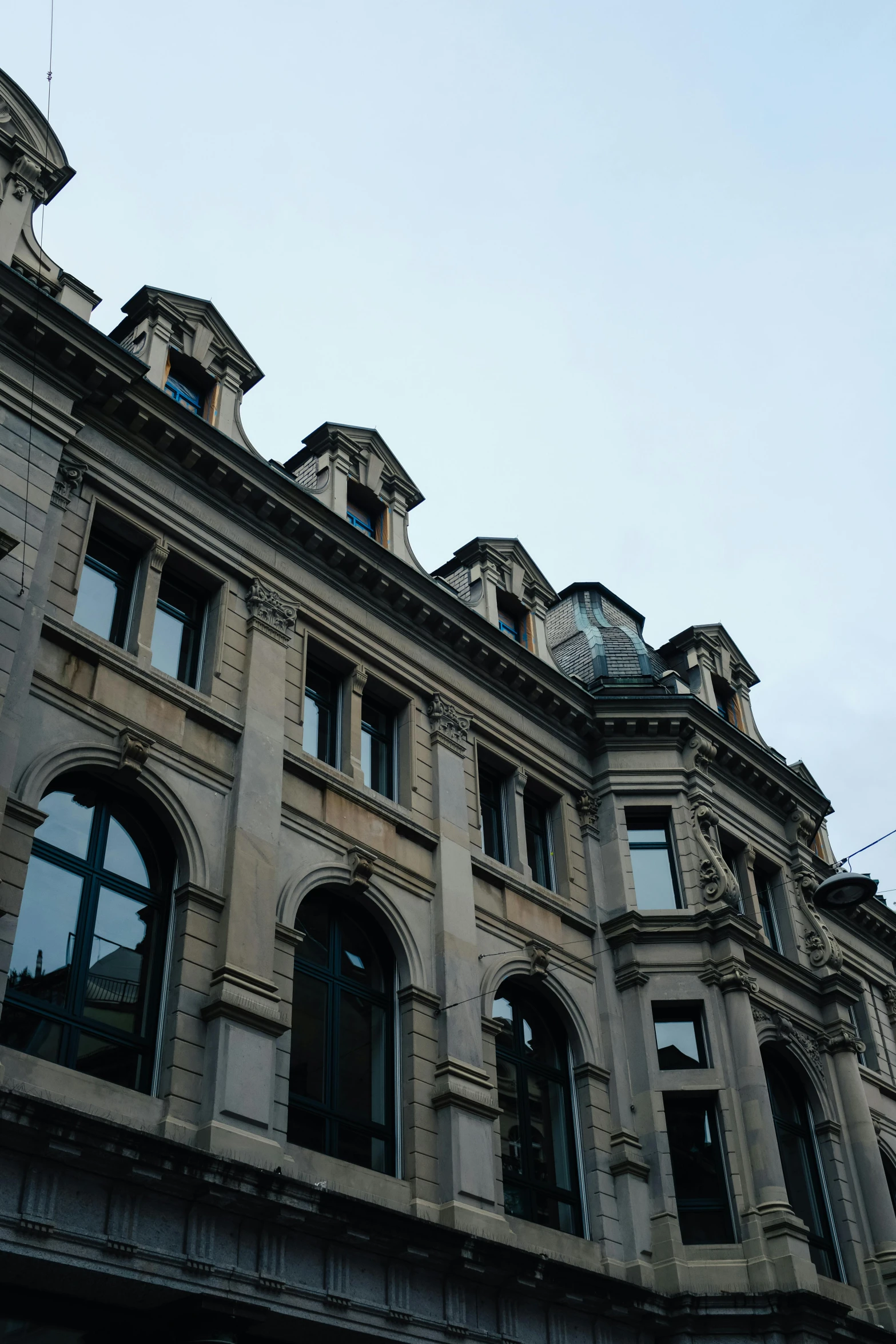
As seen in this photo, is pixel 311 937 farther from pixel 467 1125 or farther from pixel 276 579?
pixel 276 579

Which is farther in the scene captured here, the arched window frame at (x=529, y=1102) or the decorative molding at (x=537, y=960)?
the decorative molding at (x=537, y=960)

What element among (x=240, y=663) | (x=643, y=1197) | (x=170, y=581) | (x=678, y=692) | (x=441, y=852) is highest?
(x=678, y=692)

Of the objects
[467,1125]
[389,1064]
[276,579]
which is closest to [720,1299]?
[467,1125]

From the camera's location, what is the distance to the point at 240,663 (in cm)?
2105

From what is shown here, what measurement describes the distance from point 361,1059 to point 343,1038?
0.50m

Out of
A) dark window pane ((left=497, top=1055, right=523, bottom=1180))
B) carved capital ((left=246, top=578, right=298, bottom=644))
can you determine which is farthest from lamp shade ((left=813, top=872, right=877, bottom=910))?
carved capital ((left=246, top=578, right=298, bottom=644))

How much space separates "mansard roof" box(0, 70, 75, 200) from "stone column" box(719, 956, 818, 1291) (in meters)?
18.1

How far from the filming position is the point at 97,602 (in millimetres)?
19891

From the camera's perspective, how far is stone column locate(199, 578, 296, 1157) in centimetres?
1667

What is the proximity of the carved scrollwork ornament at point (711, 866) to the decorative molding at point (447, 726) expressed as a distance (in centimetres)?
566

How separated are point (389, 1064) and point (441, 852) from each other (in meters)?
3.84

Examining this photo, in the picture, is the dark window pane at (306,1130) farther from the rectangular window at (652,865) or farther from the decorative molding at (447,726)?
the rectangular window at (652,865)

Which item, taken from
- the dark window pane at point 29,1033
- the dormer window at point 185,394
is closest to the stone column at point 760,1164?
the dark window pane at point 29,1033

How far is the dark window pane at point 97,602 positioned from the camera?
19.5 metres
